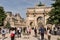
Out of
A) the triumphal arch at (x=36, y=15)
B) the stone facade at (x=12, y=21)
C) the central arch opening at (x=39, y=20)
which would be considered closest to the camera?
the central arch opening at (x=39, y=20)

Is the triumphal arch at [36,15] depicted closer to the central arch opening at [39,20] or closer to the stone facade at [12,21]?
the central arch opening at [39,20]

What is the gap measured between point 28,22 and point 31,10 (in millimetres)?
4806

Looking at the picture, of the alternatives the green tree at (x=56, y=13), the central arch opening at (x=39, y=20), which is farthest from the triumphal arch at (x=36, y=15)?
the green tree at (x=56, y=13)

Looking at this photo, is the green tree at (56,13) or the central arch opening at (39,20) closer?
the green tree at (56,13)

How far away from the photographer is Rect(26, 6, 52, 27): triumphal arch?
87.2 meters

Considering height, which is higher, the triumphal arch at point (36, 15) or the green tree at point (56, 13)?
the green tree at point (56, 13)

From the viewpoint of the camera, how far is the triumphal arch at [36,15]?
87.2 m

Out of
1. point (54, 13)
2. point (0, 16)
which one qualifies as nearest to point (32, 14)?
point (0, 16)

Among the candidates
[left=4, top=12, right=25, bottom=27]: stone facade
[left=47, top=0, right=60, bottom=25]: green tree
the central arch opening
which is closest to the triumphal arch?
the central arch opening

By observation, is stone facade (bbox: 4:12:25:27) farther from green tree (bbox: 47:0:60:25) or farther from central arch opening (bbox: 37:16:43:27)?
Answer: green tree (bbox: 47:0:60:25)

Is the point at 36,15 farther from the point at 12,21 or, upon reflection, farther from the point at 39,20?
the point at 12,21

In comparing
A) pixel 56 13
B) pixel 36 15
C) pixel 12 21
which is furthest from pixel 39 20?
pixel 56 13

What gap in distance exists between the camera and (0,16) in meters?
78.2

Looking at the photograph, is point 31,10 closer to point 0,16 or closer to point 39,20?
point 39,20
